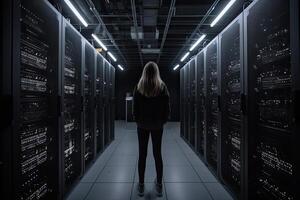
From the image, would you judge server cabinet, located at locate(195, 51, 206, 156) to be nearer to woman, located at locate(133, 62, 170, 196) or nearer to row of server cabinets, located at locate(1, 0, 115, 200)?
woman, located at locate(133, 62, 170, 196)

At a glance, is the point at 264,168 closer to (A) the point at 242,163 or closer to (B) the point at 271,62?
(A) the point at 242,163

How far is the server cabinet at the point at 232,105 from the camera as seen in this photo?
233cm

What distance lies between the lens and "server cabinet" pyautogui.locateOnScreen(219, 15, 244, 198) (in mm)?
2326

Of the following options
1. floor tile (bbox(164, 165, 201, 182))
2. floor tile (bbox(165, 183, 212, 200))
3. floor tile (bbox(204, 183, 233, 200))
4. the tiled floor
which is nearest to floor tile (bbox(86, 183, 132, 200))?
the tiled floor

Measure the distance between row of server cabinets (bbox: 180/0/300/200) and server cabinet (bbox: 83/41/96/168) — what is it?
1852 millimetres

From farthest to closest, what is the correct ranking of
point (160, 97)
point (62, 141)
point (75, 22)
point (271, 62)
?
point (75, 22) < point (160, 97) < point (62, 141) < point (271, 62)

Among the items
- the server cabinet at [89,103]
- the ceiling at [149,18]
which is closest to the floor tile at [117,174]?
the server cabinet at [89,103]

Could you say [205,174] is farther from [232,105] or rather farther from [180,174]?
[232,105]

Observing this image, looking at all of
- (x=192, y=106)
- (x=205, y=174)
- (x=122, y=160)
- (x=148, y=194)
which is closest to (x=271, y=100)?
(x=148, y=194)

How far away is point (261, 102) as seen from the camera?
190 cm

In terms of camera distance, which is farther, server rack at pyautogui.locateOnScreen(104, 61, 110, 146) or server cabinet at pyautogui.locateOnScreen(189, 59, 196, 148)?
server rack at pyautogui.locateOnScreen(104, 61, 110, 146)

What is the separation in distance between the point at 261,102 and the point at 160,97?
1.02m

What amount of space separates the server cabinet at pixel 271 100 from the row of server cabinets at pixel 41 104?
1646mm

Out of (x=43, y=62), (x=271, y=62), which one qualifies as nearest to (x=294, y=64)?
(x=271, y=62)
